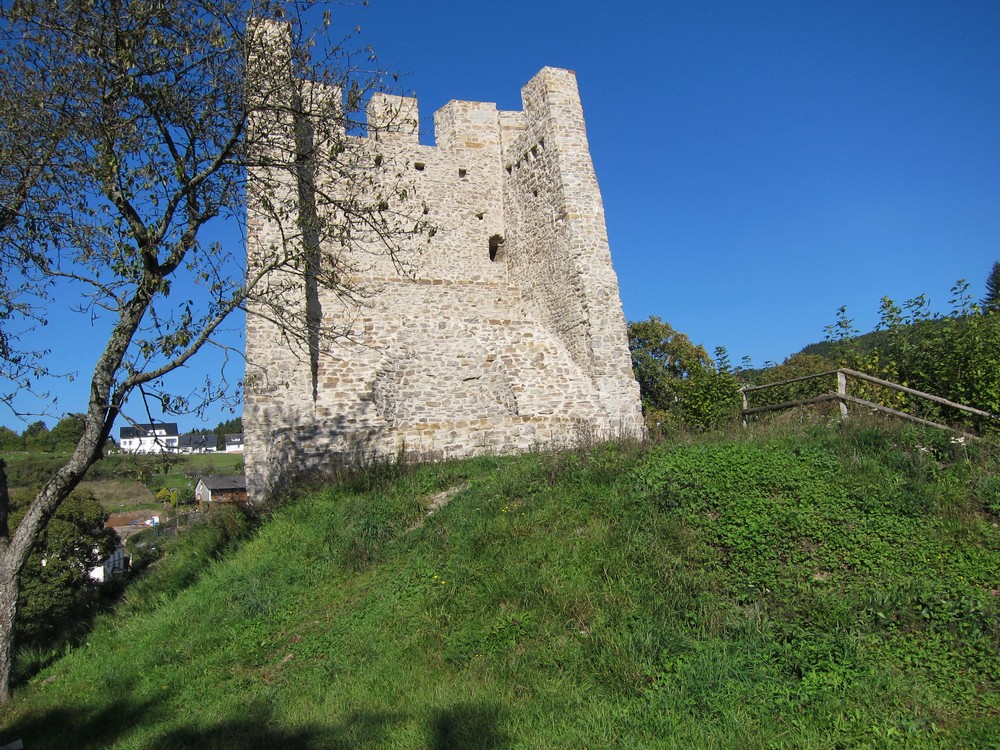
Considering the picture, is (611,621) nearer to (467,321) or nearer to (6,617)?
(6,617)

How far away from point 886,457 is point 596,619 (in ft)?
12.9

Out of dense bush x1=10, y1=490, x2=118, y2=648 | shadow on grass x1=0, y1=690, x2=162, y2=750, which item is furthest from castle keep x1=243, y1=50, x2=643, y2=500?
dense bush x1=10, y1=490, x2=118, y2=648

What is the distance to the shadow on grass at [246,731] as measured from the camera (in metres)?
4.72

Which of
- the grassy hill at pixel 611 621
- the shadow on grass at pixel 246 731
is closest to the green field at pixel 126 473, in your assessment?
the grassy hill at pixel 611 621

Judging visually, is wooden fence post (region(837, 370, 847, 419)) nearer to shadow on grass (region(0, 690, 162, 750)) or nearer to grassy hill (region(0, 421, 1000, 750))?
grassy hill (region(0, 421, 1000, 750))

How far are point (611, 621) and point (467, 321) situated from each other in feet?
32.0

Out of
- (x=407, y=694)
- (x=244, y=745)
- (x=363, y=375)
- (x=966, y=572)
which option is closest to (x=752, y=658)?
(x=966, y=572)

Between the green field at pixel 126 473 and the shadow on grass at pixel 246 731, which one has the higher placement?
the green field at pixel 126 473

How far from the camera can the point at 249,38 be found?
8.59 m

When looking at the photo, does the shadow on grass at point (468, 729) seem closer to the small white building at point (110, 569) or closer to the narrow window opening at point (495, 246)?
the narrow window opening at point (495, 246)

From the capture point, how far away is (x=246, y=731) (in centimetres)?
532

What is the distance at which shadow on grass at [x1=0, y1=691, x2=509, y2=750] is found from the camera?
15.5ft

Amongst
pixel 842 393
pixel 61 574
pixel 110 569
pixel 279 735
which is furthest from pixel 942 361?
pixel 110 569

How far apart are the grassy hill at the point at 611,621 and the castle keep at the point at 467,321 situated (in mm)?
3239
